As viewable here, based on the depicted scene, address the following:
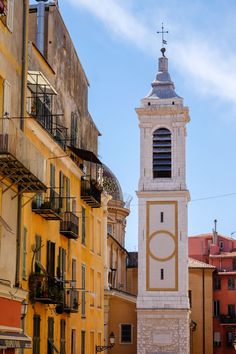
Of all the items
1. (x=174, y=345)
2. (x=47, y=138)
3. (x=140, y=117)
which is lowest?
(x=174, y=345)

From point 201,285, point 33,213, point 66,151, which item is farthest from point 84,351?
point 201,285

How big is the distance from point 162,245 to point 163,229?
1.38 metres

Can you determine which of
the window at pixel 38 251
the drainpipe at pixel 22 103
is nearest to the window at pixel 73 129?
the window at pixel 38 251

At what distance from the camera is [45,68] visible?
34125mm

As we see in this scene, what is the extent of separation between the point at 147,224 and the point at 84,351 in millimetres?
36409

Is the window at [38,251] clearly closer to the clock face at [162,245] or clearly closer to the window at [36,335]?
the window at [36,335]

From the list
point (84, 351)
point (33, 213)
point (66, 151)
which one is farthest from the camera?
point (84, 351)

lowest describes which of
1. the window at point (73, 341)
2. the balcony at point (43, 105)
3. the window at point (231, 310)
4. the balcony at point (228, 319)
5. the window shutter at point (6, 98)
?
the window at point (73, 341)

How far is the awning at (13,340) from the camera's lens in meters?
21.7

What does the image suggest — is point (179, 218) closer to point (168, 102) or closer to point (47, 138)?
point (168, 102)

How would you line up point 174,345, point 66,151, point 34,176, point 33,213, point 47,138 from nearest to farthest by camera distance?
1. point 34,176
2. point 33,213
3. point 47,138
4. point 66,151
5. point 174,345

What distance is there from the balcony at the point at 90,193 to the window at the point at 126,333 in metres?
34.6

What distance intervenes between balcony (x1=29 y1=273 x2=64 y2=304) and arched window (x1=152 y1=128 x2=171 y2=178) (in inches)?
1845

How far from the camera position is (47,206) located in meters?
31.2
